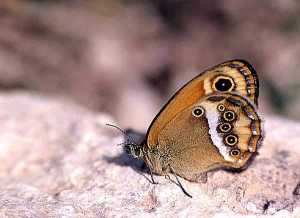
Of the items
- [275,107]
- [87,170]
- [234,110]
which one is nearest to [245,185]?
[234,110]

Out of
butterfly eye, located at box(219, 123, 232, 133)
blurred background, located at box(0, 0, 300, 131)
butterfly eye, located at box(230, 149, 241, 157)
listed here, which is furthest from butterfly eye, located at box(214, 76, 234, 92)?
blurred background, located at box(0, 0, 300, 131)

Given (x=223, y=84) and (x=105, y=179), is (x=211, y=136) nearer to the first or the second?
(x=223, y=84)

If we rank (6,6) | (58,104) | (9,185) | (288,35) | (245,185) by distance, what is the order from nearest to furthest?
(245,185) < (9,185) < (58,104) < (6,6) < (288,35)

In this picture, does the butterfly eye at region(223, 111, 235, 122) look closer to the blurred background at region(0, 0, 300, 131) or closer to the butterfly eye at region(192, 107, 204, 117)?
the butterfly eye at region(192, 107, 204, 117)

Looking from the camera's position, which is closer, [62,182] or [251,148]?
[251,148]

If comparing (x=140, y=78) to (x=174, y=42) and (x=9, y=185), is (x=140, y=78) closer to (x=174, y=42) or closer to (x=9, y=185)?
(x=174, y=42)

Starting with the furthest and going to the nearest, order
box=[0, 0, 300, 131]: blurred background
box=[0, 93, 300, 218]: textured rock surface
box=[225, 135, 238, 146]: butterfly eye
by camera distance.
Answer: box=[0, 0, 300, 131]: blurred background
box=[225, 135, 238, 146]: butterfly eye
box=[0, 93, 300, 218]: textured rock surface

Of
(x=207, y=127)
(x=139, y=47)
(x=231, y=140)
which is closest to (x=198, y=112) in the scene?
(x=207, y=127)
